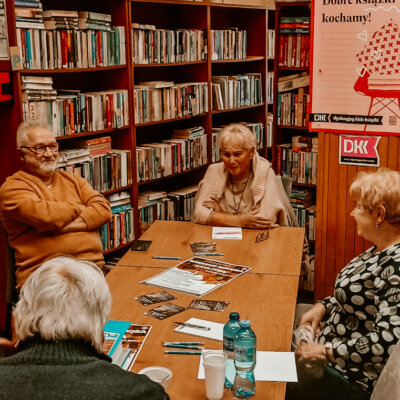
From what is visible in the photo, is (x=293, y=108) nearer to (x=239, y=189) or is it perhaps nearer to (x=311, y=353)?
(x=239, y=189)

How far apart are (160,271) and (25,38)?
5.54 ft

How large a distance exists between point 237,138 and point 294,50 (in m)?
1.59

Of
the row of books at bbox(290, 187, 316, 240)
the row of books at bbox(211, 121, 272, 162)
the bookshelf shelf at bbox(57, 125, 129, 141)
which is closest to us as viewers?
the bookshelf shelf at bbox(57, 125, 129, 141)

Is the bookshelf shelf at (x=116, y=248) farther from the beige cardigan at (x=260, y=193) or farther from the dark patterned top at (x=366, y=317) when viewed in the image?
the dark patterned top at (x=366, y=317)

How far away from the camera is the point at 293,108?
4.93 m

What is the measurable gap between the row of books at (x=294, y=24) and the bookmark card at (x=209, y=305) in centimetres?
307

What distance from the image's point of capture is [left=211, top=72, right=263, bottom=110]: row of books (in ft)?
17.3

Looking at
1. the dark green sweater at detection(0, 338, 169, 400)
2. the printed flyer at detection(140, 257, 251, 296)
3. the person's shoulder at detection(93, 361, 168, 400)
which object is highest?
the dark green sweater at detection(0, 338, 169, 400)

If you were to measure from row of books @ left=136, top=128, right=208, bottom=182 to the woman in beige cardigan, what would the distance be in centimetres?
92

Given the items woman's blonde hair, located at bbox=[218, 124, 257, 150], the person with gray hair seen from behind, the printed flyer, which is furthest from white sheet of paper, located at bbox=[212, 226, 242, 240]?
the person with gray hair seen from behind

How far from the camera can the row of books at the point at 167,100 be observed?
440 cm

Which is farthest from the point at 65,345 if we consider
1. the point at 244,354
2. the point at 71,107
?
the point at 71,107

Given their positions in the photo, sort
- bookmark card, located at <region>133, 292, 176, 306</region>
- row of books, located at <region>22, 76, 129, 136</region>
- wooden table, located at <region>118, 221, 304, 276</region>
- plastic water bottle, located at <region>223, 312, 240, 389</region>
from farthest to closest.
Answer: row of books, located at <region>22, 76, 129, 136</region> → wooden table, located at <region>118, 221, 304, 276</region> → bookmark card, located at <region>133, 292, 176, 306</region> → plastic water bottle, located at <region>223, 312, 240, 389</region>

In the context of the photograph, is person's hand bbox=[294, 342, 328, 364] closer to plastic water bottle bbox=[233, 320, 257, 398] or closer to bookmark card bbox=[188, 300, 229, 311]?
bookmark card bbox=[188, 300, 229, 311]
